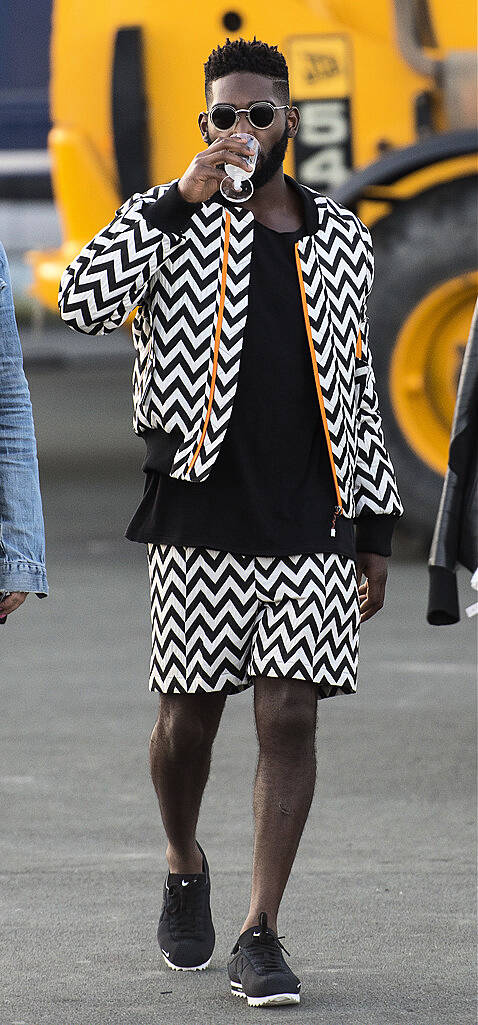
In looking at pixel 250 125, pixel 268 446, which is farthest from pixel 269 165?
pixel 268 446

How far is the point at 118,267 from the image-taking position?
128 inches

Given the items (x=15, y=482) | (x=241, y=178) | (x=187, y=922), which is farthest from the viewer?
(x=187, y=922)

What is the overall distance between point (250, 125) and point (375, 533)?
0.85 m

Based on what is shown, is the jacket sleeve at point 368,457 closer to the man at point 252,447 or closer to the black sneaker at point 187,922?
the man at point 252,447

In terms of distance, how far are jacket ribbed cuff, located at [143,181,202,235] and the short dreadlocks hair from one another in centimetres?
24

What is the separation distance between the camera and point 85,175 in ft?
27.0

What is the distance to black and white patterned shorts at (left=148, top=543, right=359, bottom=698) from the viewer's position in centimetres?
335

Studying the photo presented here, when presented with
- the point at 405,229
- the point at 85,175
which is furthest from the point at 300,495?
the point at 85,175

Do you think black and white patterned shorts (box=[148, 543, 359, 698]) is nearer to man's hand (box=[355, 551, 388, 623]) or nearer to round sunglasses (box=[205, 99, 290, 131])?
man's hand (box=[355, 551, 388, 623])

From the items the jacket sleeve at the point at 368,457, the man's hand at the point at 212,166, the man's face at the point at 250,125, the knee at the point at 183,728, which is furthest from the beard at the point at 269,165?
the knee at the point at 183,728

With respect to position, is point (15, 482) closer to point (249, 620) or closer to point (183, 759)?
point (249, 620)

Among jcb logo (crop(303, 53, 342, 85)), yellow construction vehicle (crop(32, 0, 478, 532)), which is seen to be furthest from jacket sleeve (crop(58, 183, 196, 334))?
jcb logo (crop(303, 53, 342, 85))

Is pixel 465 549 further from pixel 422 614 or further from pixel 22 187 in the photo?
pixel 22 187

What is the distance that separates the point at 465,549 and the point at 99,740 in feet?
6.43
